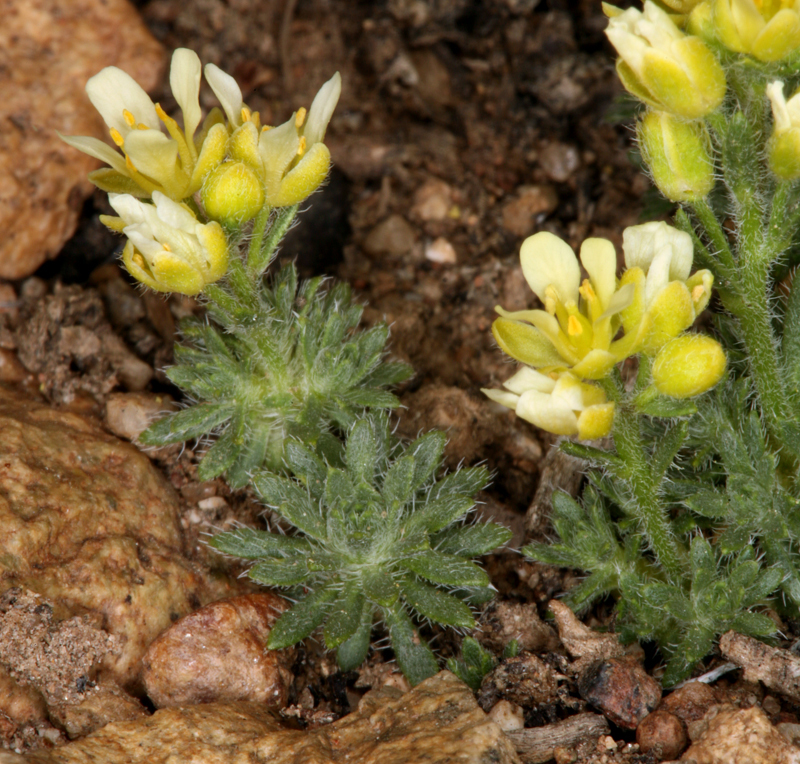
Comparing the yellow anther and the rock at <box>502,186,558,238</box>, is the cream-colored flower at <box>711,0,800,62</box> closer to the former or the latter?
the yellow anther

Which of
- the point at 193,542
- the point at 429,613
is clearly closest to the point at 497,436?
the point at 429,613

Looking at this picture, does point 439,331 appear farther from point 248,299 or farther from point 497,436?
point 248,299

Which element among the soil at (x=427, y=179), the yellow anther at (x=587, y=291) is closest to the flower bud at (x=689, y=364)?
the yellow anther at (x=587, y=291)

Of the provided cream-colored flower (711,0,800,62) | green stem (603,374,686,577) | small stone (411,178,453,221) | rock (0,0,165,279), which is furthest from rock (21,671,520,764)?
small stone (411,178,453,221)

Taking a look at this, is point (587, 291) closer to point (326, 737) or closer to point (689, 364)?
point (689, 364)

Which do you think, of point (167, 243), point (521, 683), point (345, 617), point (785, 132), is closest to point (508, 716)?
point (521, 683)

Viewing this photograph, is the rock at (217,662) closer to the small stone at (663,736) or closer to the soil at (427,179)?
the soil at (427,179)
